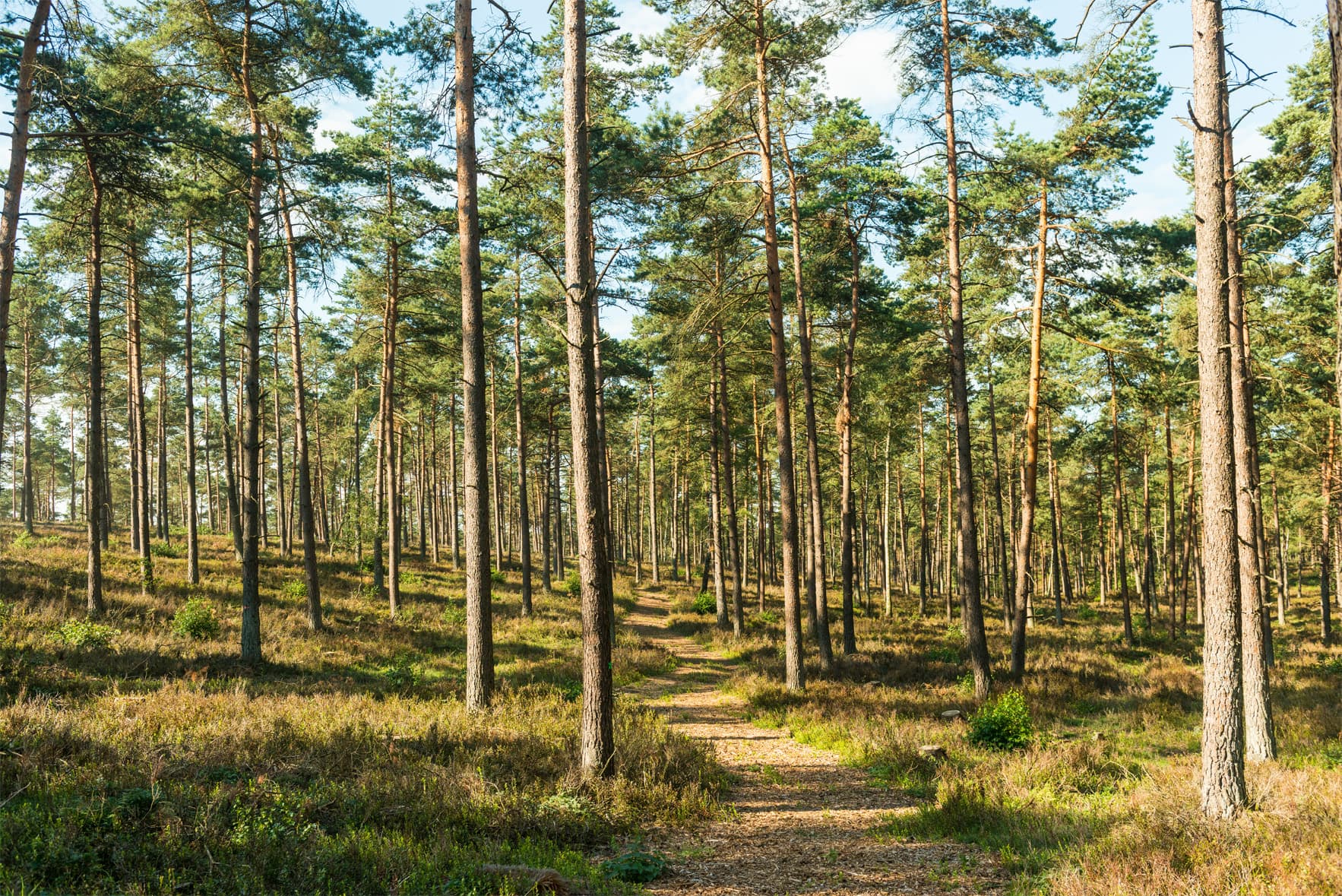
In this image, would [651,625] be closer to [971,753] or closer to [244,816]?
[971,753]

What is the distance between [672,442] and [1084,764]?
75.0ft

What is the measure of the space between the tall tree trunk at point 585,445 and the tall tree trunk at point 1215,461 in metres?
6.11

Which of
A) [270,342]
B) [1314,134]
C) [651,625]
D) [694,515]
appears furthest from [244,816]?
[694,515]

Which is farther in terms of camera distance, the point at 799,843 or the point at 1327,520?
the point at 1327,520

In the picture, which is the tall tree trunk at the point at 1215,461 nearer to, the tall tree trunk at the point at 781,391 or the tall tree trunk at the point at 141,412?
the tall tree trunk at the point at 781,391

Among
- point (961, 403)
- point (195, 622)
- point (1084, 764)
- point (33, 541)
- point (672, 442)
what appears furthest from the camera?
point (672, 442)

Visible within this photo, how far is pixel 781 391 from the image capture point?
14008 mm

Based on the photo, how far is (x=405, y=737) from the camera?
337 inches

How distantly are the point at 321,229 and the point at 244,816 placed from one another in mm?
12527

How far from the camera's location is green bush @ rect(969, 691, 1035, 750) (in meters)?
10.3

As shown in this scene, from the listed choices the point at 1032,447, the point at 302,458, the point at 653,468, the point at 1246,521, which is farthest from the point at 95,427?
the point at 653,468

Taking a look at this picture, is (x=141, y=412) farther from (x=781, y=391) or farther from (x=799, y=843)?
(x=799, y=843)

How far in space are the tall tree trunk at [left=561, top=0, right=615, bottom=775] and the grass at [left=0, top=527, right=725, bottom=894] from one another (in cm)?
62

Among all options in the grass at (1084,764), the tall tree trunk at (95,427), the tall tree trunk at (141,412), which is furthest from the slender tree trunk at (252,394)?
the grass at (1084,764)
